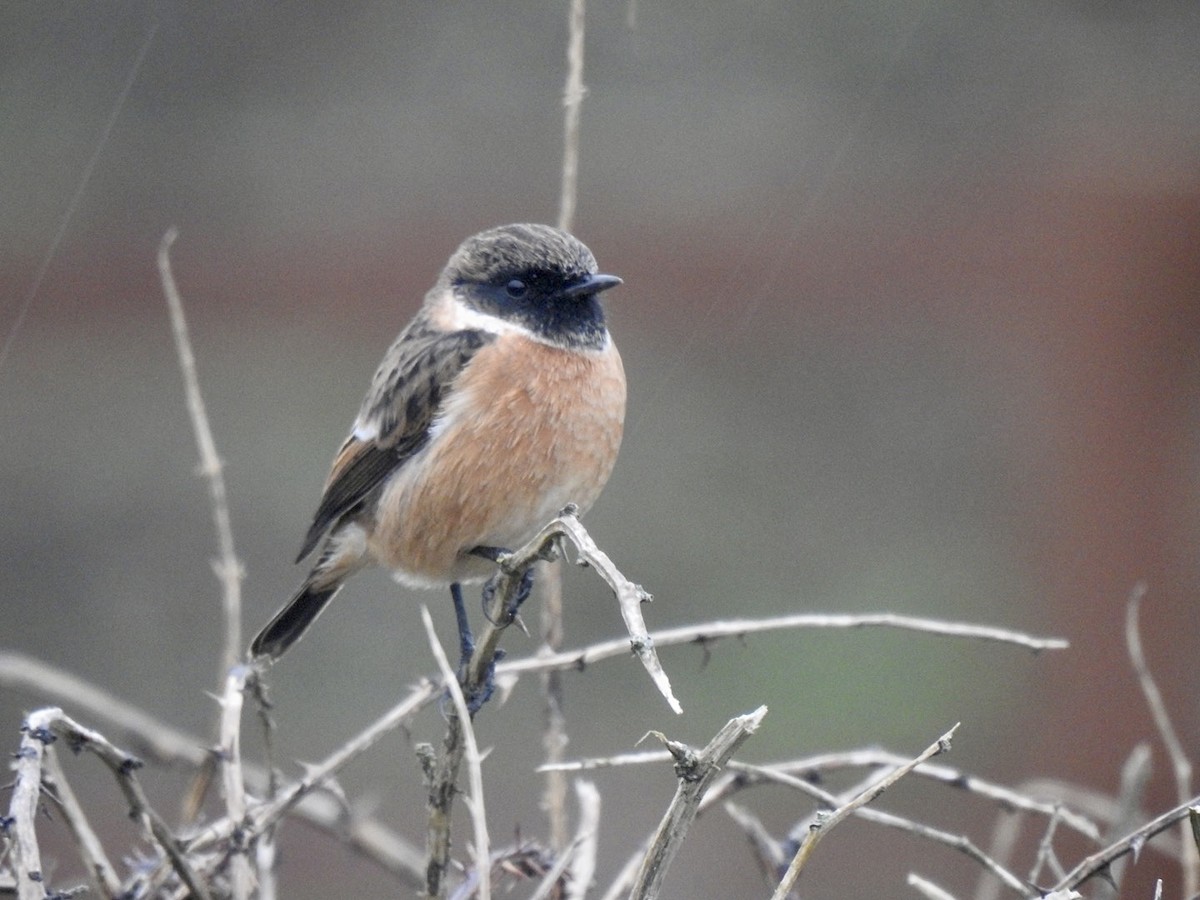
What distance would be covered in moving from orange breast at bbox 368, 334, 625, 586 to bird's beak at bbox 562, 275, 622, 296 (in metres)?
0.18

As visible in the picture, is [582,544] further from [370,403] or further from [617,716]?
[617,716]

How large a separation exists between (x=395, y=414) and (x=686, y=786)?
275 centimetres

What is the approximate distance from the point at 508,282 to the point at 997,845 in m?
2.18

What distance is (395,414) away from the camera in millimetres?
4582

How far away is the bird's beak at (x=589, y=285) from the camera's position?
14.2 feet

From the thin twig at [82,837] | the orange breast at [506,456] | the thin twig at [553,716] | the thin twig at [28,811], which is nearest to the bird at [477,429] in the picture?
the orange breast at [506,456]

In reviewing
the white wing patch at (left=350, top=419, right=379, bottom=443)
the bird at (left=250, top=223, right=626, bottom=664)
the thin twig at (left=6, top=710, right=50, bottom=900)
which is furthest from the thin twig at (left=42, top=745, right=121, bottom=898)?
the white wing patch at (left=350, top=419, right=379, bottom=443)

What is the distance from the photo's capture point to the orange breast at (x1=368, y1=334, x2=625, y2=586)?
4234 millimetres

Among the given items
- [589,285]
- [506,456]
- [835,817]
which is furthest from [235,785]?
[589,285]

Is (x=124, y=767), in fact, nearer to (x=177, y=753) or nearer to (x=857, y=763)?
(x=177, y=753)

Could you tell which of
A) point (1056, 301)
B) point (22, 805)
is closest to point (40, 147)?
point (1056, 301)

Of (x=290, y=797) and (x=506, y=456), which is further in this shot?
(x=506, y=456)

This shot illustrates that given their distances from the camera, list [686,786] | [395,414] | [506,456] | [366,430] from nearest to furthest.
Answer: [686,786], [506,456], [395,414], [366,430]

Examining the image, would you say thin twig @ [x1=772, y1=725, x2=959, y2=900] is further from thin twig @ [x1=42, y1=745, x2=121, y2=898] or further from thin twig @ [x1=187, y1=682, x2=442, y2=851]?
thin twig @ [x1=42, y1=745, x2=121, y2=898]
